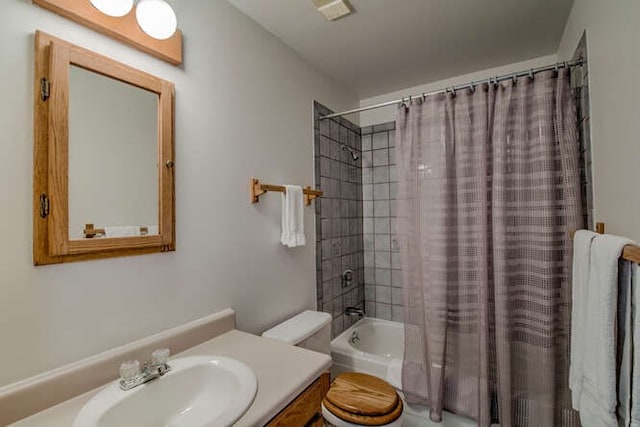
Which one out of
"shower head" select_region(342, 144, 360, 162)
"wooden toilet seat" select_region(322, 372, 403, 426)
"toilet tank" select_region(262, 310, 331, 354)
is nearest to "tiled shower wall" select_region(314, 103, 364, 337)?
"shower head" select_region(342, 144, 360, 162)

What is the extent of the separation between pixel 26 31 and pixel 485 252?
2012 millimetres

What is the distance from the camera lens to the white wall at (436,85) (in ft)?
7.09

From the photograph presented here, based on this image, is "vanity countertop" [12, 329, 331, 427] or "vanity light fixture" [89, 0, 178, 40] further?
"vanity light fixture" [89, 0, 178, 40]

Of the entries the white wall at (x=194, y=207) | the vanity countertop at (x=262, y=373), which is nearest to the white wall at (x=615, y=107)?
the vanity countertop at (x=262, y=373)

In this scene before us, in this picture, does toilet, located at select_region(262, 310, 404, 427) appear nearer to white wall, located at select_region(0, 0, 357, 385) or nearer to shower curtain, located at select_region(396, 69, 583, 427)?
white wall, located at select_region(0, 0, 357, 385)

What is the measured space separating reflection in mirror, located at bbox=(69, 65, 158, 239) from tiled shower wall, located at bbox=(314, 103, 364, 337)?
1.22m

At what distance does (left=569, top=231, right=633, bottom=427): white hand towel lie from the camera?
0.81m

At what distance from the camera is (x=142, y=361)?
1049mm

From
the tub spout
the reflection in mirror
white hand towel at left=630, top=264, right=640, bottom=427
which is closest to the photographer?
white hand towel at left=630, top=264, right=640, bottom=427

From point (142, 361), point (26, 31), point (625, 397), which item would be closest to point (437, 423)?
point (625, 397)

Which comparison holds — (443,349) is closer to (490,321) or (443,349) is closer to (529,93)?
(490,321)

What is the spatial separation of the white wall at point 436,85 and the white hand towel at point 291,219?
1.47m

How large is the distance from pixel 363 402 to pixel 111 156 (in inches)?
61.4

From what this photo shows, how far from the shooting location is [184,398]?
100 centimetres
